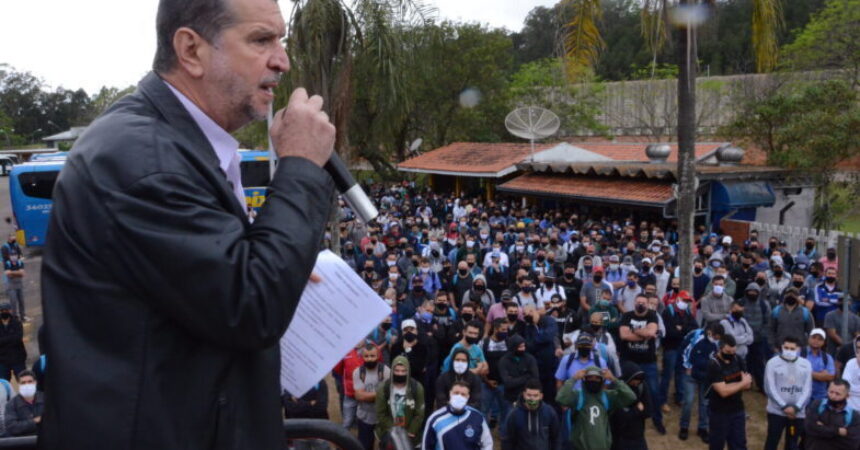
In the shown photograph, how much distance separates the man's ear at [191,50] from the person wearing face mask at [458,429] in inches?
234

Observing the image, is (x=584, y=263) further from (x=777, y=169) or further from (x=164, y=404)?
(x=164, y=404)

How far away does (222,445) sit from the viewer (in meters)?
1.06

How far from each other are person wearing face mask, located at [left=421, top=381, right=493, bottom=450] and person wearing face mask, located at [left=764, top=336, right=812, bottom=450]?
10.9 feet

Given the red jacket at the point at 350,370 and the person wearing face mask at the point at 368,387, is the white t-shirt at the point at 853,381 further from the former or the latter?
the red jacket at the point at 350,370

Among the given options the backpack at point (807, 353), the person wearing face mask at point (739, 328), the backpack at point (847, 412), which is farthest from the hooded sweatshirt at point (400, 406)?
the backpack at point (807, 353)

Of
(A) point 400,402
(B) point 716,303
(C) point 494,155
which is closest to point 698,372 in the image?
(B) point 716,303

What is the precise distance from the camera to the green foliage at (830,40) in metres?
27.6

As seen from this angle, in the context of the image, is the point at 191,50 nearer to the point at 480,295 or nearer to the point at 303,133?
the point at 303,133

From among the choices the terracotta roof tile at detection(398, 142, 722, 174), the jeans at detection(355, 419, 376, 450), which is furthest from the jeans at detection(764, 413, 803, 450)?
the terracotta roof tile at detection(398, 142, 722, 174)

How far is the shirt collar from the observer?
112cm

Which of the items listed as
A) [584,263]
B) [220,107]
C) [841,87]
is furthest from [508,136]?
[220,107]

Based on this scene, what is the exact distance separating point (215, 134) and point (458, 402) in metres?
Result: 5.95

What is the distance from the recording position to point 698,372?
835cm

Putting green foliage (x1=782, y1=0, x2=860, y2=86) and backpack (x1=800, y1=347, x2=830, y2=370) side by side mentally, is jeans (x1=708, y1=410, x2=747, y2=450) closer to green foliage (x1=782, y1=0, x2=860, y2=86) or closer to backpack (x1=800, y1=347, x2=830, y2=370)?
backpack (x1=800, y1=347, x2=830, y2=370)
